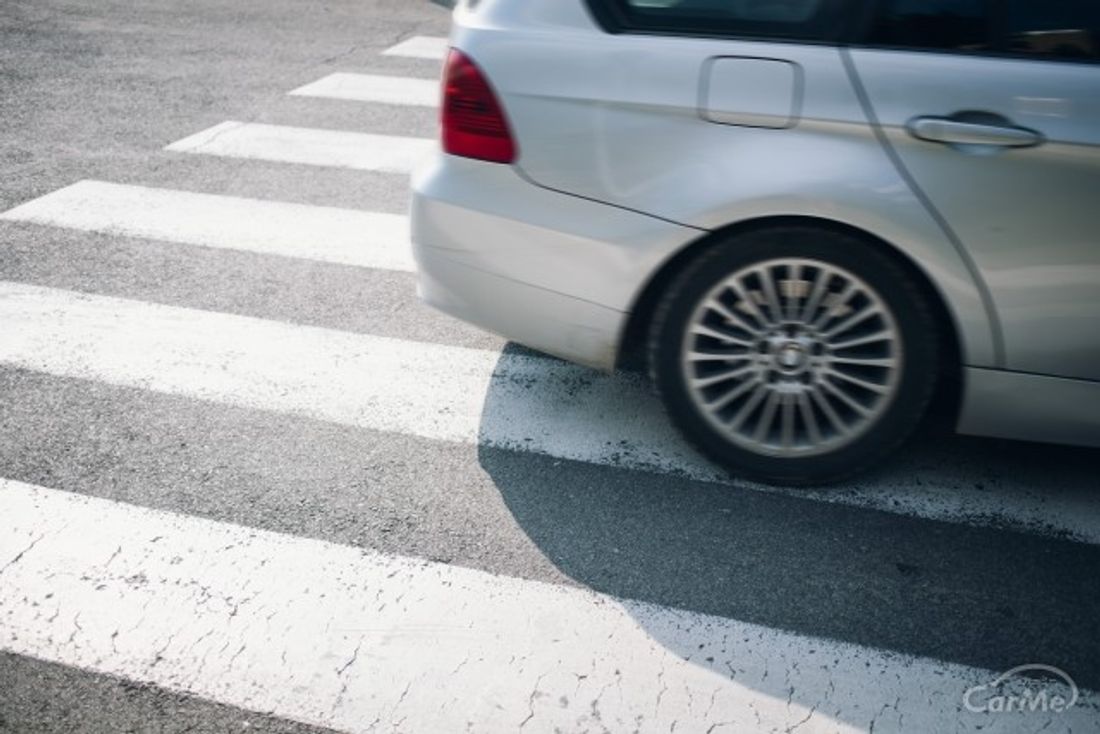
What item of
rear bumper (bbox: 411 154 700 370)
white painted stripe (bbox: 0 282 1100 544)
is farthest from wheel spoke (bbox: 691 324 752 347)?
white painted stripe (bbox: 0 282 1100 544)

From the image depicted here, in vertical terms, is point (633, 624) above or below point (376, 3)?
below

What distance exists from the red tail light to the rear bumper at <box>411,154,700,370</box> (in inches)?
1.9

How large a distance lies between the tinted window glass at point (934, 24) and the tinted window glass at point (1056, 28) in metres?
0.08

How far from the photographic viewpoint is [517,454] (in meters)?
3.73

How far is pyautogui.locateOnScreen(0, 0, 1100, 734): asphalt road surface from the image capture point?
9.00ft

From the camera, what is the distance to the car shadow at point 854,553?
9.64 ft

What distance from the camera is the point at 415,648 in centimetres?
289

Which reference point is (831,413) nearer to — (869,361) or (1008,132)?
(869,361)

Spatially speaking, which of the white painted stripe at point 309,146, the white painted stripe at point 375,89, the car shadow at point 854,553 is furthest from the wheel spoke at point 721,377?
the white painted stripe at point 375,89

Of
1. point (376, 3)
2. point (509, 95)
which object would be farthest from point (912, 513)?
point (376, 3)

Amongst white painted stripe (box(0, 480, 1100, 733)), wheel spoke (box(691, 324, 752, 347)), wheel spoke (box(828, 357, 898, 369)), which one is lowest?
white painted stripe (box(0, 480, 1100, 733))

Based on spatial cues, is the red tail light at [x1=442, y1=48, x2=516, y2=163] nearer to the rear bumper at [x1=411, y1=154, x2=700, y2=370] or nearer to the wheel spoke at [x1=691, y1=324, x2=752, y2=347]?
the rear bumper at [x1=411, y1=154, x2=700, y2=370]

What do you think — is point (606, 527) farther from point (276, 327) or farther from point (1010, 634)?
point (276, 327)

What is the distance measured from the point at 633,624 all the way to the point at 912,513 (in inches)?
40.2
